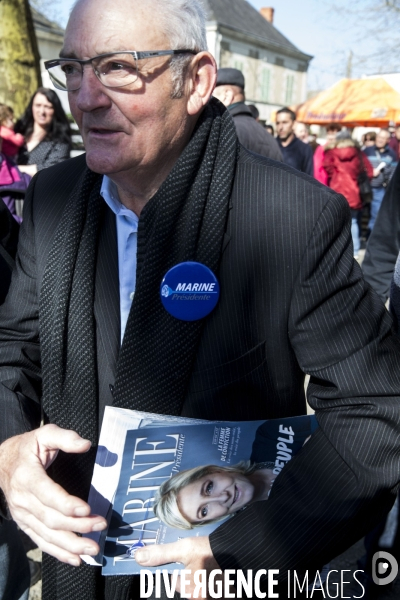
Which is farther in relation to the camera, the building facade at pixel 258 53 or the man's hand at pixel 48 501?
the building facade at pixel 258 53

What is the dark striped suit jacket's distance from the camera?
1237mm

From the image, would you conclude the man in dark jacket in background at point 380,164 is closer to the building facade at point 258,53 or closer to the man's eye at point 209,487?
the man's eye at point 209,487

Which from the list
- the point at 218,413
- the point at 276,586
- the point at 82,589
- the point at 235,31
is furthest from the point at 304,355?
the point at 235,31

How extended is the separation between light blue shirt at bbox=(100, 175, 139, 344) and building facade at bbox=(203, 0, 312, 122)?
35.3 metres

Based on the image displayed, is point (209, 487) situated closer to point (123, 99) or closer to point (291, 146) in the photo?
point (123, 99)

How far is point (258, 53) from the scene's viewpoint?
40031mm

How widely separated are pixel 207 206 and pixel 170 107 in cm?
25

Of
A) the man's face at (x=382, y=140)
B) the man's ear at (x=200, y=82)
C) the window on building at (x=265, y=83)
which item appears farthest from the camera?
the window on building at (x=265, y=83)

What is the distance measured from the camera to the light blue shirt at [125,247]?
4.92 ft

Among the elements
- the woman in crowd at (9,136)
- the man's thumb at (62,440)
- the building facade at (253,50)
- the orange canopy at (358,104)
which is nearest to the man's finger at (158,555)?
the man's thumb at (62,440)

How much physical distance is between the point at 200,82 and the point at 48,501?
38.6 inches

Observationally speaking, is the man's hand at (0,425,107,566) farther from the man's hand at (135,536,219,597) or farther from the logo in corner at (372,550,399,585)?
the logo in corner at (372,550,399,585)

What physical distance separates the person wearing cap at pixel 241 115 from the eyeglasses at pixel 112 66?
3808 millimetres

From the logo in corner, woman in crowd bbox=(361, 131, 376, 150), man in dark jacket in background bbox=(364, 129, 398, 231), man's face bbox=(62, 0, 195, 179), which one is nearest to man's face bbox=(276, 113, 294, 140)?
man in dark jacket in background bbox=(364, 129, 398, 231)
